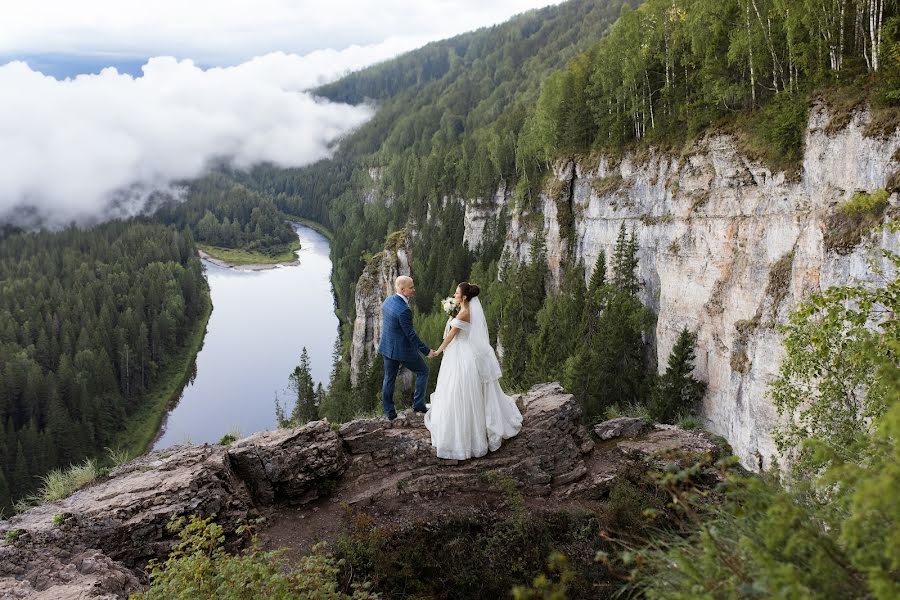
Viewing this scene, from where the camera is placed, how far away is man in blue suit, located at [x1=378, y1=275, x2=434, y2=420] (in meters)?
10.2

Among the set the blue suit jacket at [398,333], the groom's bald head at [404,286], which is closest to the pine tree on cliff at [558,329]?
the blue suit jacket at [398,333]

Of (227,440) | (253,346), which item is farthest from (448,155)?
(227,440)

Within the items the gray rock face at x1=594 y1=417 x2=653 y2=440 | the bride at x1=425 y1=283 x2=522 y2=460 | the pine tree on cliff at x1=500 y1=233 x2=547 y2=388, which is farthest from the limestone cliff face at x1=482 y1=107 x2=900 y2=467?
the bride at x1=425 y1=283 x2=522 y2=460

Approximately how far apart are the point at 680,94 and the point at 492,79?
527ft

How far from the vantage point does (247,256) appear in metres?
162

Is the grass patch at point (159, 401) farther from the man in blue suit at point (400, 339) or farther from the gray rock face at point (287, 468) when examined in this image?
the man in blue suit at point (400, 339)

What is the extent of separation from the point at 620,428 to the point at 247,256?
16242 centimetres

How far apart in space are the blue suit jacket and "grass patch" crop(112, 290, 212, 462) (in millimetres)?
53774

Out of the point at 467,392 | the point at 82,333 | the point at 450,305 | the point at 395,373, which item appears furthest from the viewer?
the point at 82,333

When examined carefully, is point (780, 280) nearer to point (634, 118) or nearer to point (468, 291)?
point (468, 291)

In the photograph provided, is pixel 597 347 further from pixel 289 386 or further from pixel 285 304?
pixel 285 304

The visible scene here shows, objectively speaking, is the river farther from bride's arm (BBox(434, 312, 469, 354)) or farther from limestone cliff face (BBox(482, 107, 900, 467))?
bride's arm (BBox(434, 312, 469, 354))

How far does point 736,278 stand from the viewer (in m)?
27.7

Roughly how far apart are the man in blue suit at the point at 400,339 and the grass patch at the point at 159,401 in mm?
53499
